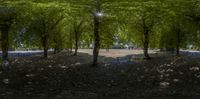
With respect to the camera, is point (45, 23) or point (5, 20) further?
point (45, 23)

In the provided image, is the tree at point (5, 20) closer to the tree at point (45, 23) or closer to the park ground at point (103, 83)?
the park ground at point (103, 83)

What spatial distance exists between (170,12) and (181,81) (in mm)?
7435

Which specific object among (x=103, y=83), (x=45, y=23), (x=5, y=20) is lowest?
(x=103, y=83)

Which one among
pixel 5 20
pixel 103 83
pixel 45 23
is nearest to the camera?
pixel 103 83

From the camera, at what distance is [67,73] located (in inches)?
1116

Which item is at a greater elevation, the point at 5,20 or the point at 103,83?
the point at 5,20

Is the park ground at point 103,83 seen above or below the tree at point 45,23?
below

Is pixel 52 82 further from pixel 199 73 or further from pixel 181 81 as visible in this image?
pixel 199 73

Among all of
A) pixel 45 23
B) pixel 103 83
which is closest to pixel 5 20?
pixel 45 23

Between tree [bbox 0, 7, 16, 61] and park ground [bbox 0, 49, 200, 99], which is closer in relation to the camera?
park ground [bbox 0, 49, 200, 99]

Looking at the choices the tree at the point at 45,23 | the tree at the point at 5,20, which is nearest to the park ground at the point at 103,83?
the tree at the point at 5,20

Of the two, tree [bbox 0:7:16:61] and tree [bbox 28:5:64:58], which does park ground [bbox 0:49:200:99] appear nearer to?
tree [bbox 0:7:16:61]

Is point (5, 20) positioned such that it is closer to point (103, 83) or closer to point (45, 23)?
point (45, 23)

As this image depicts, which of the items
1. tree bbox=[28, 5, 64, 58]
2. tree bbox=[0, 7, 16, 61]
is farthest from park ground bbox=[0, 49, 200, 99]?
tree bbox=[28, 5, 64, 58]
